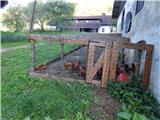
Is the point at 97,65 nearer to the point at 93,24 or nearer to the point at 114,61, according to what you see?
the point at 114,61

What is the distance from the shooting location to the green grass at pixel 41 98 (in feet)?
19.8

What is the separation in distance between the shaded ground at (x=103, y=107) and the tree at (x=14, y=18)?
30689 millimetres

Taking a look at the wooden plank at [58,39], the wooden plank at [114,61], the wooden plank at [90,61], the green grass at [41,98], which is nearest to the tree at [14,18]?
the green grass at [41,98]

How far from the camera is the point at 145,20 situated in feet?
27.9

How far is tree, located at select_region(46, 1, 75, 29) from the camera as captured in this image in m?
35.2

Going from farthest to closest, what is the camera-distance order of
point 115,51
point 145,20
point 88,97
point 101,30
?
point 101,30, point 145,20, point 115,51, point 88,97

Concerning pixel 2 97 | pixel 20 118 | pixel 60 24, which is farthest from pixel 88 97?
pixel 60 24

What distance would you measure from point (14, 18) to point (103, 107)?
31511 millimetres

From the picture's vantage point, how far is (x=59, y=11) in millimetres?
35375

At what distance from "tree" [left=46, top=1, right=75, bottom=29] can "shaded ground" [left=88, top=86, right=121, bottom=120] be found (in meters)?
29.5

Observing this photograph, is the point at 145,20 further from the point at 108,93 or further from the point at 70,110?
the point at 70,110

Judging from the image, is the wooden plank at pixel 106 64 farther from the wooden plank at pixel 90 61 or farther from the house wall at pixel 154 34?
the house wall at pixel 154 34

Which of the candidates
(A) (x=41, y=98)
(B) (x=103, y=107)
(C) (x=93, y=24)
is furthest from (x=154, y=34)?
(C) (x=93, y=24)

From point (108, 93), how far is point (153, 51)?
1767mm
